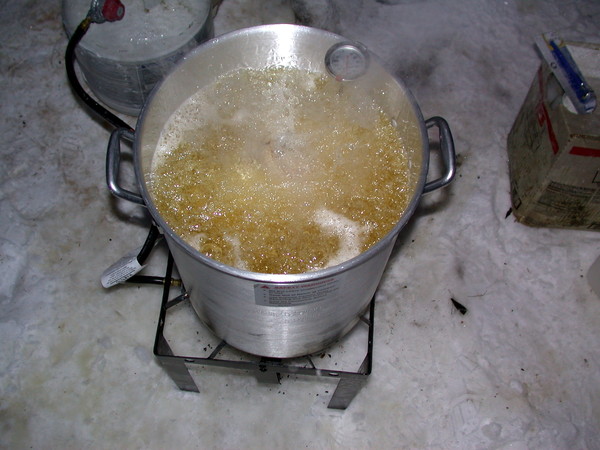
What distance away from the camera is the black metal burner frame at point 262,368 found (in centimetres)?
109

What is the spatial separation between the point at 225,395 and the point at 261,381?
0.09 meters

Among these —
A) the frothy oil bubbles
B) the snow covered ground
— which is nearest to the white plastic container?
the snow covered ground

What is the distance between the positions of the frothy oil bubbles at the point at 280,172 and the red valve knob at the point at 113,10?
1.42 ft

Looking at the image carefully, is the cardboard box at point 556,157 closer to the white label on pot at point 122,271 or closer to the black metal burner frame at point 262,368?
the black metal burner frame at point 262,368

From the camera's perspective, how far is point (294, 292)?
79 cm

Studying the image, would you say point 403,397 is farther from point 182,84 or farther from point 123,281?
point 182,84

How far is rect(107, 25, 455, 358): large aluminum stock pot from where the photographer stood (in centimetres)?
78

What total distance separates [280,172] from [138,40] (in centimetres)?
72

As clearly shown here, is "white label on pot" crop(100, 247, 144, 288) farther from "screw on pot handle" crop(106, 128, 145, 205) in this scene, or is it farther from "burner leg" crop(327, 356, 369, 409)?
"burner leg" crop(327, 356, 369, 409)

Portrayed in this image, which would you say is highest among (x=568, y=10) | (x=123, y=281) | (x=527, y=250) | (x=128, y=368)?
(x=568, y=10)

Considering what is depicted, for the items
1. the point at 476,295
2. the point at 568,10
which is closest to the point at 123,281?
the point at 476,295

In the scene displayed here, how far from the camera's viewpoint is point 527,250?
1489 millimetres

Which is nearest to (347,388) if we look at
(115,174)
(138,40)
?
(115,174)

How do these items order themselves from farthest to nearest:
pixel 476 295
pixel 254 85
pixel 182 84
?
pixel 476 295
pixel 254 85
pixel 182 84
